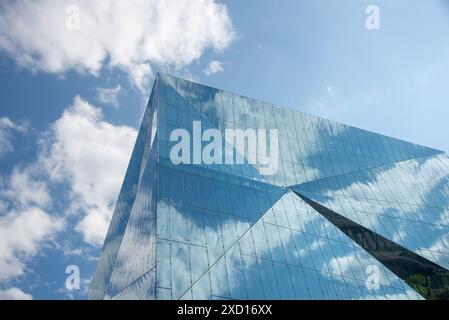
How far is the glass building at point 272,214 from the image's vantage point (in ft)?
62.8

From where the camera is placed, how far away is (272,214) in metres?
23.6

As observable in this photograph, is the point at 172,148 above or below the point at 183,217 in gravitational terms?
above

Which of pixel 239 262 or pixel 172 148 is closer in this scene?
pixel 239 262

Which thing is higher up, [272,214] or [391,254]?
[272,214]

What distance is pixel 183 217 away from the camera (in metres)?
19.8

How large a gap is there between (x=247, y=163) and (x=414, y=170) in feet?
55.3

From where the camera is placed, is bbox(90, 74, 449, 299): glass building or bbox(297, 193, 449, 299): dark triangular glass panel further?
bbox(297, 193, 449, 299): dark triangular glass panel

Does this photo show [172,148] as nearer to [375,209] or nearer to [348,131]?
[375,209]

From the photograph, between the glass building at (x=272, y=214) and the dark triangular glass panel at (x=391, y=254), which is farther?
the dark triangular glass panel at (x=391, y=254)

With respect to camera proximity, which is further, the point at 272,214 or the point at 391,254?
the point at 391,254

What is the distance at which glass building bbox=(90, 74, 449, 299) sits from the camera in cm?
1914
